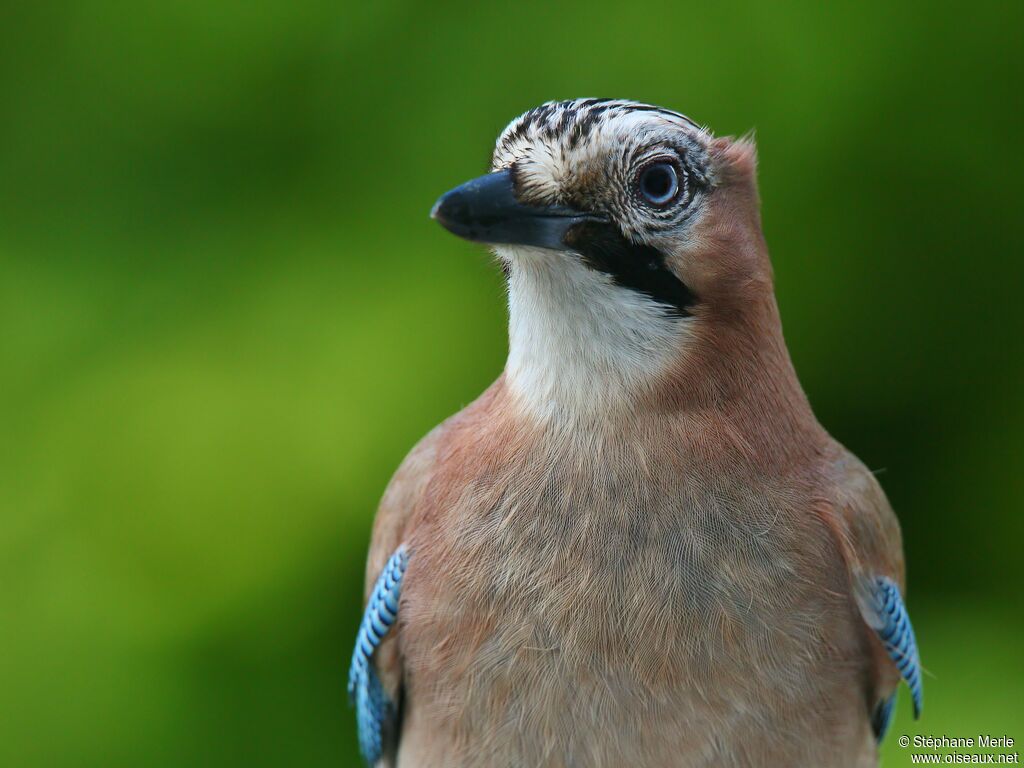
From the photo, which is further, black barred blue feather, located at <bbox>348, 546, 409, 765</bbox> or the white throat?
black barred blue feather, located at <bbox>348, 546, 409, 765</bbox>

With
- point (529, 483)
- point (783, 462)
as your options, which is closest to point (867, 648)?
point (783, 462)

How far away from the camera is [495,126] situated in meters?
3.72

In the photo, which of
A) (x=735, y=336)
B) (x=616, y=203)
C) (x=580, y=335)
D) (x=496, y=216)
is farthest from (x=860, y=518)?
(x=496, y=216)

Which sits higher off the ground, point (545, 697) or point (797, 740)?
point (545, 697)

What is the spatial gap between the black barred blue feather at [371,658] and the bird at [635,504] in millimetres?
153

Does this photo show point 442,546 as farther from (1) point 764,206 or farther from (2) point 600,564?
(1) point 764,206

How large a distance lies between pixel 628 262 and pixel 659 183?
0.47 feet

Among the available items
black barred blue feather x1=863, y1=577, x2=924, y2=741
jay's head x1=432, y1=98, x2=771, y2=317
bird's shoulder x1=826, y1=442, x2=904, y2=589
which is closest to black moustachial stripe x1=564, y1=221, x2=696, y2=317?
jay's head x1=432, y1=98, x2=771, y2=317

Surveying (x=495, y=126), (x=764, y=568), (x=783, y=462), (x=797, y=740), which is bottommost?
(x=797, y=740)

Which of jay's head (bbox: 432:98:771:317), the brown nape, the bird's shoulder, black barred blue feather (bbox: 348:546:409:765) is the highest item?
jay's head (bbox: 432:98:771:317)

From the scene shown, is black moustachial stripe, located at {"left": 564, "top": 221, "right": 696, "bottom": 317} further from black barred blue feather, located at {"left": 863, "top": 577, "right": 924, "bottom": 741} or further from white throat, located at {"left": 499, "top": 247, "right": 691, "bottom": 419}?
black barred blue feather, located at {"left": 863, "top": 577, "right": 924, "bottom": 741}

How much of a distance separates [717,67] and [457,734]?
7.43 feet

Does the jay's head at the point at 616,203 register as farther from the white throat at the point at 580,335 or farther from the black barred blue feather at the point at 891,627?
the black barred blue feather at the point at 891,627

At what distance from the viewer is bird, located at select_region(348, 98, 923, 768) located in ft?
6.72
